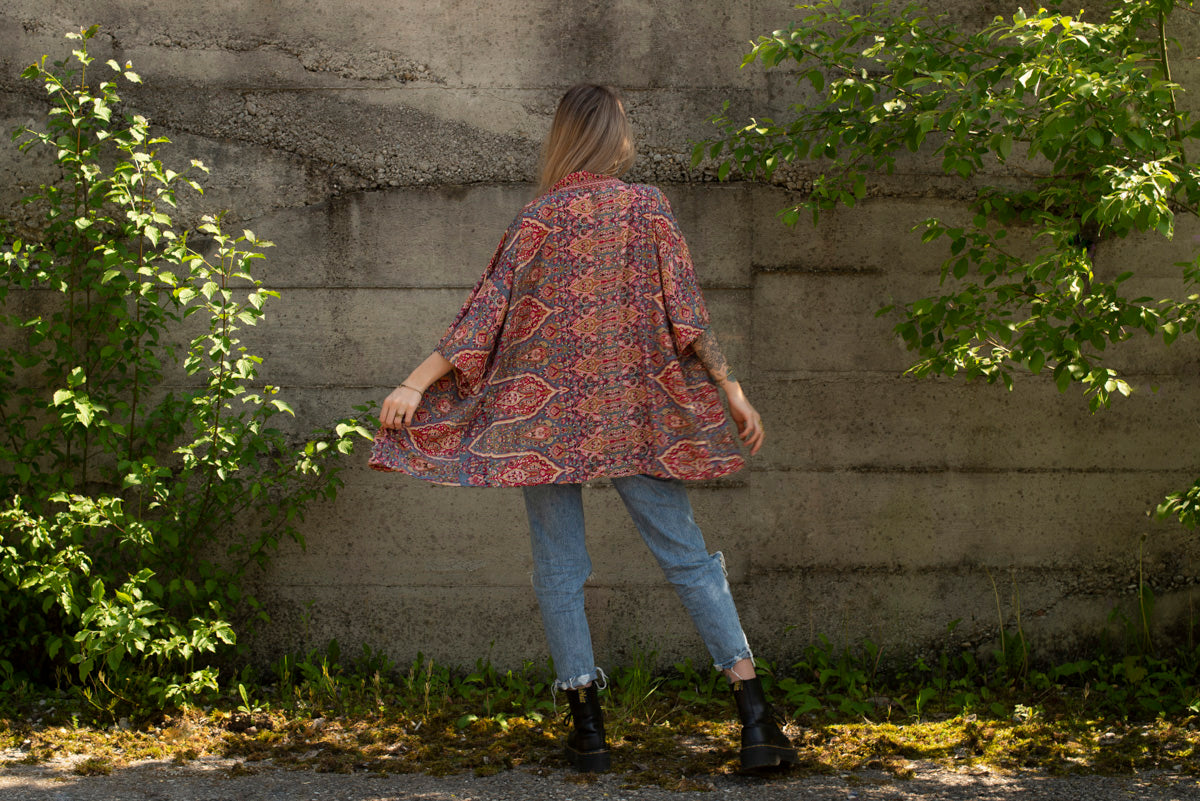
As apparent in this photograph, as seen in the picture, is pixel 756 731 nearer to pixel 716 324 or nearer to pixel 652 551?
pixel 652 551

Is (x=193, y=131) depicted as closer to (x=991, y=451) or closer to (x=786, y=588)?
(x=786, y=588)

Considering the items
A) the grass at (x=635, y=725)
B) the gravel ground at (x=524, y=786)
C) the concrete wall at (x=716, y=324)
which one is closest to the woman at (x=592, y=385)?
the gravel ground at (x=524, y=786)

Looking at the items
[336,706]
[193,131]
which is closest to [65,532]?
[336,706]

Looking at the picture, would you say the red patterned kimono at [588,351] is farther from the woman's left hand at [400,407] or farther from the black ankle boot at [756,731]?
the black ankle boot at [756,731]

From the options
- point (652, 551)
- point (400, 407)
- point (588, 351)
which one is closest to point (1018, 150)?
point (588, 351)

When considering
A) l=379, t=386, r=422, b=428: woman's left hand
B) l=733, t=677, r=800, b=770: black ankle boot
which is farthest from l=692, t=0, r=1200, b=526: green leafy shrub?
l=379, t=386, r=422, b=428: woman's left hand

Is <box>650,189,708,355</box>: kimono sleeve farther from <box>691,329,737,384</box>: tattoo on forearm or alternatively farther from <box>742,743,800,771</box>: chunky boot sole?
<box>742,743,800,771</box>: chunky boot sole

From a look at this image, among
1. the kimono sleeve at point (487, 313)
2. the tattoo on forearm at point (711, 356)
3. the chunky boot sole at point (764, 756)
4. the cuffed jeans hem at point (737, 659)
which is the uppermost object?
the kimono sleeve at point (487, 313)

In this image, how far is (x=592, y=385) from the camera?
93.7 inches

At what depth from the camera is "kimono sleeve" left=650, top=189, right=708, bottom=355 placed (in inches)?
91.7

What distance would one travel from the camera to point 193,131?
10.4 ft

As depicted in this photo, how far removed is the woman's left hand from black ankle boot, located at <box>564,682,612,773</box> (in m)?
0.83

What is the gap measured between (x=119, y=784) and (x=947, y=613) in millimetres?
2558

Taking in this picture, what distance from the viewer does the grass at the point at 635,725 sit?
259cm
